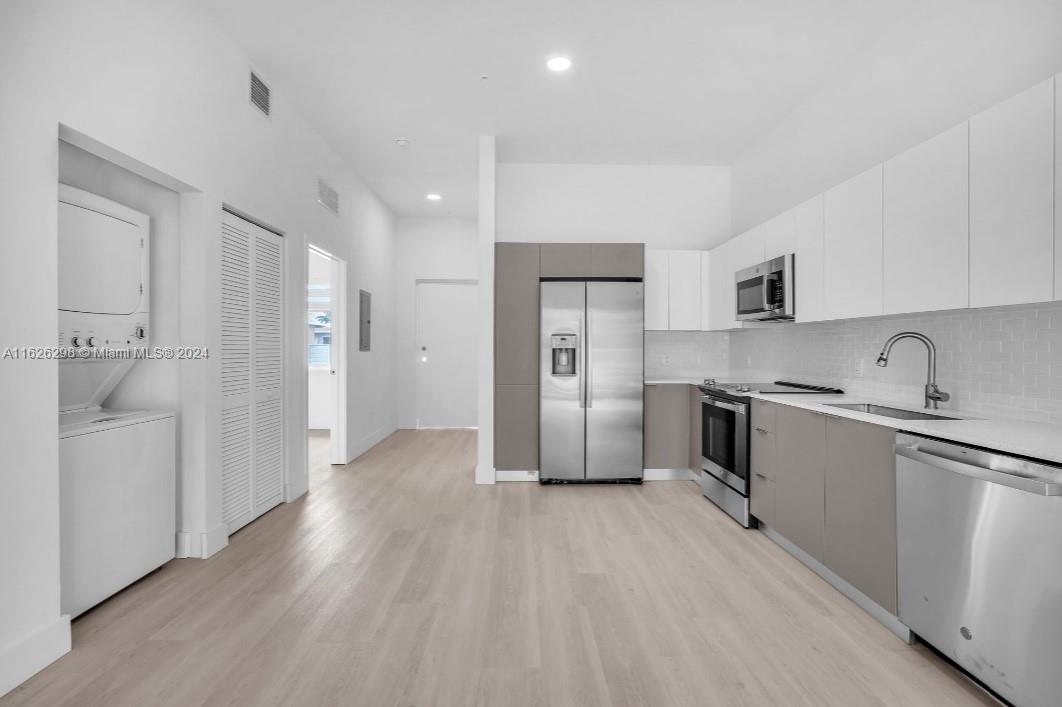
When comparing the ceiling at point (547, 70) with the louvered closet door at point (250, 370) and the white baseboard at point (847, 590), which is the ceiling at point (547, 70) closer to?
the louvered closet door at point (250, 370)

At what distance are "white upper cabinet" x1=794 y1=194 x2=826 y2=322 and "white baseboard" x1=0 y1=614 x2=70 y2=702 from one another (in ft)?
12.8

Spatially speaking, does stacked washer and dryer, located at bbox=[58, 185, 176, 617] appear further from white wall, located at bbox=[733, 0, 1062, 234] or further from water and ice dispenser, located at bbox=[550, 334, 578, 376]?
white wall, located at bbox=[733, 0, 1062, 234]

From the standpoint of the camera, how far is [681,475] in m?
4.90

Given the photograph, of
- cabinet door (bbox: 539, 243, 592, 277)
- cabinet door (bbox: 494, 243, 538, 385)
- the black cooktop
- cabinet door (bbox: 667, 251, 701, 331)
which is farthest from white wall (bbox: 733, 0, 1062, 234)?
cabinet door (bbox: 494, 243, 538, 385)

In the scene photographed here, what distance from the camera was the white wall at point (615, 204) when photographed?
537 centimetres

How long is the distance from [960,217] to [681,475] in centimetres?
318

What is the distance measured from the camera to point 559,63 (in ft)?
11.4

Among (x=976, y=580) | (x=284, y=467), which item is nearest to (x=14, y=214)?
(x=284, y=467)

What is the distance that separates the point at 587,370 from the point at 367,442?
2.91 metres

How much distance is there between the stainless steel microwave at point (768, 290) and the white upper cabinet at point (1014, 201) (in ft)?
4.59

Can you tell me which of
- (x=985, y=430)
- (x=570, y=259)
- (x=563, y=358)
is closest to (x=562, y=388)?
(x=563, y=358)

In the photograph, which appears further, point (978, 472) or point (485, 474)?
point (485, 474)

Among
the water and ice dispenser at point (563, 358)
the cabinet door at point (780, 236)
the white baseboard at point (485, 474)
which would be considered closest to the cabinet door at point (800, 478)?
the cabinet door at point (780, 236)

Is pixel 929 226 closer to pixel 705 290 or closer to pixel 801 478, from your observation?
pixel 801 478
